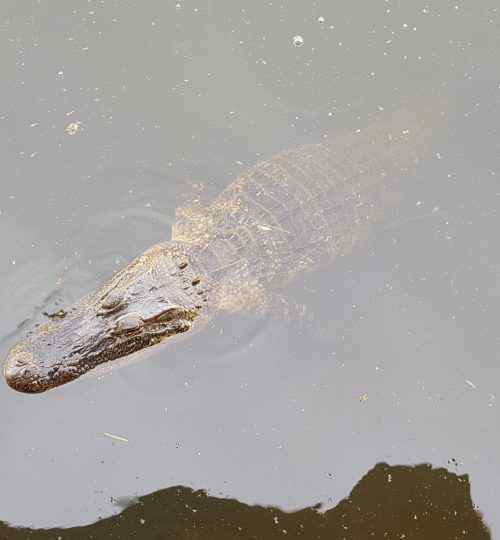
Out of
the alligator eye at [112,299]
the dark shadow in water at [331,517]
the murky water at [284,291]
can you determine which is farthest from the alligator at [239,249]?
the dark shadow in water at [331,517]

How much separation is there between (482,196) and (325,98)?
5.56ft

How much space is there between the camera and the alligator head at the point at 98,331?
4.14 meters

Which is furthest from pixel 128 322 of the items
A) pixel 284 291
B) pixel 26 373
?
pixel 284 291

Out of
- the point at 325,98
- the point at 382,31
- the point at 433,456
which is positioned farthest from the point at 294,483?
the point at 382,31

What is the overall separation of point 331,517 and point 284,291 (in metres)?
1.84

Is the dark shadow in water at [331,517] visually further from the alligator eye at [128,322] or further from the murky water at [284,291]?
the alligator eye at [128,322]

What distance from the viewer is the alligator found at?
13.8ft

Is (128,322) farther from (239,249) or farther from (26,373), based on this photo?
(239,249)

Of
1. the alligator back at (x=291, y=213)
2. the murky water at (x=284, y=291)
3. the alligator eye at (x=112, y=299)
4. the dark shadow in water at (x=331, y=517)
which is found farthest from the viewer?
the alligator back at (x=291, y=213)

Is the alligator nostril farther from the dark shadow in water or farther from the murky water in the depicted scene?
the dark shadow in water

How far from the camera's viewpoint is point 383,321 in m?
4.96

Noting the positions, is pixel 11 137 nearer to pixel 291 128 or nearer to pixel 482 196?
pixel 291 128

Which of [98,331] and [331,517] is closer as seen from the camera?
[98,331]

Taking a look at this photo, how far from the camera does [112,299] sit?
160 inches
